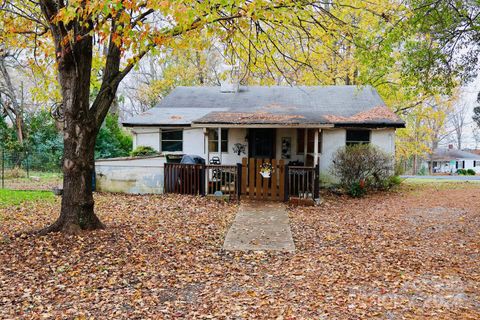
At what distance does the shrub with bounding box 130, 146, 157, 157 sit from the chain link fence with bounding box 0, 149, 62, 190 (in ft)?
10.4

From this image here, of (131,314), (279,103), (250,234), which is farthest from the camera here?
(279,103)

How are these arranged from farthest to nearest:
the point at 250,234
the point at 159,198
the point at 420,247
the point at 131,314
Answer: the point at 159,198 < the point at 250,234 < the point at 420,247 < the point at 131,314

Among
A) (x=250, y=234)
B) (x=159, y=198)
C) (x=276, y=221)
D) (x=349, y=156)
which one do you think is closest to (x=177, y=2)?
(x=250, y=234)

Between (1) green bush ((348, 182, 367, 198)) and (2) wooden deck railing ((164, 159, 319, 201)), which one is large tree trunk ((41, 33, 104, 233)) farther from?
(1) green bush ((348, 182, 367, 198))

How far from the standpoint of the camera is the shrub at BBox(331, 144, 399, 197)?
520 inches

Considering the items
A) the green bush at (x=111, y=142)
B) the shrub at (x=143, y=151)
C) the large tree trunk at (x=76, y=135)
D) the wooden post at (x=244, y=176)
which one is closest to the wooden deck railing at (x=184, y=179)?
the wooden post at (x=244, y=176)

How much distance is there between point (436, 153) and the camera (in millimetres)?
52250

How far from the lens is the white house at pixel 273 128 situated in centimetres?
1452

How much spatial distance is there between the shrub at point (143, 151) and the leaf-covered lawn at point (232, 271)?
7.04 meters

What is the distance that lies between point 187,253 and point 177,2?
376 cm

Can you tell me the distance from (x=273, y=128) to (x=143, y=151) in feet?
18.6

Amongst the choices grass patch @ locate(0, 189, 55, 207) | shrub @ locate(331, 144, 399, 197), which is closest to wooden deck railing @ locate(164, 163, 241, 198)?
grass patch @ locate(0, 189, 55, 207)

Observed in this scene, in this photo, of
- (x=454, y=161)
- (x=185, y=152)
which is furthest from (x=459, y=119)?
(x=185, y=152)

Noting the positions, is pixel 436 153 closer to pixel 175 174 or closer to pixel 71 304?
pixel 175 174
